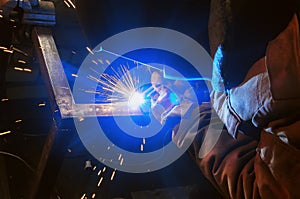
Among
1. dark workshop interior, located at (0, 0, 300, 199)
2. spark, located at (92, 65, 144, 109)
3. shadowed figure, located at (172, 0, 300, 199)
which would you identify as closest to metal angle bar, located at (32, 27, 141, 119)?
dark workshop interior, located at (0, 0, 300, 199)

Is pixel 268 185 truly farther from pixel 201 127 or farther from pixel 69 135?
pixel 69 135

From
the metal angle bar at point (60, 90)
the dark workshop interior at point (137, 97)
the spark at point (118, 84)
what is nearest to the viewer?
the dark workshop interior at point (137, 97)

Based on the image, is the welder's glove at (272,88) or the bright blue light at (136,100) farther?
the bright blue light at (136,100)

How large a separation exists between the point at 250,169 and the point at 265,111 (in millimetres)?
160

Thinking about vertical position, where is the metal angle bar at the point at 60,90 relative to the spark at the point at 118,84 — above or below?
above

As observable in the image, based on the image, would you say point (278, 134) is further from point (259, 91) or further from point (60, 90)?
point (60, 90)

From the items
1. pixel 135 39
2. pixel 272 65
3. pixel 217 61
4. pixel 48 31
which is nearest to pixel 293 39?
pixel 272 65

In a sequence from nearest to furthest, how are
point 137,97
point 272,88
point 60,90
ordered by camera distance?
point 272,88
point 60,90
point 137,97

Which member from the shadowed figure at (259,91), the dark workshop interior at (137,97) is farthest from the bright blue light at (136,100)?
the shadowed figure at (259,91)

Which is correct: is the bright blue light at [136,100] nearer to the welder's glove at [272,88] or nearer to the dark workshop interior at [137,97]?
the dark workshop interior at [137,97]

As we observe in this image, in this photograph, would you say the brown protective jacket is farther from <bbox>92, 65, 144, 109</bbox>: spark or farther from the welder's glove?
<bbox>92, 65, 144, 109</bbox>: spark

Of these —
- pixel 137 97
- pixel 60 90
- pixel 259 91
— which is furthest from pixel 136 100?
pixel 259 91

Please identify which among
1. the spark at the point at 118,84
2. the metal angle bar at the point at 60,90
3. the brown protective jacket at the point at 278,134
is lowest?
the spark at the point at 118,84

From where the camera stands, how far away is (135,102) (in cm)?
127
